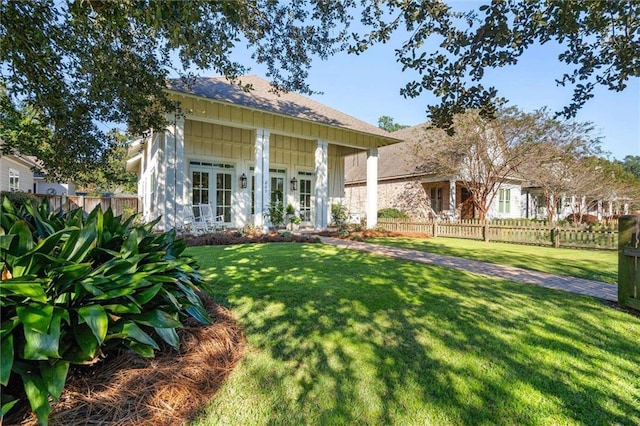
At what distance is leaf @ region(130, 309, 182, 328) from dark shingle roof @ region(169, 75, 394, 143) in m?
8.02

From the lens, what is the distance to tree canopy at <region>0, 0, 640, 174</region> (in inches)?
121

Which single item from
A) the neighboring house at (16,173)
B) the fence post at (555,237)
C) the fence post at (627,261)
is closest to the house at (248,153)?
the fence post at (555,237)

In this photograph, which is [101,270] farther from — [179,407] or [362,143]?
[362,143]

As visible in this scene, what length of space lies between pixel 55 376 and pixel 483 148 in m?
17.4

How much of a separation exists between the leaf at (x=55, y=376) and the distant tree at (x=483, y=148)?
14.9 metres

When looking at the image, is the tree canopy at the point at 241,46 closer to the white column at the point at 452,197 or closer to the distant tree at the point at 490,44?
the distant tree at the point at 490,44

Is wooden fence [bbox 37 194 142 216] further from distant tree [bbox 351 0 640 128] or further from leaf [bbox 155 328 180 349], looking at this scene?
distant tree [bbox 351 0 640 128]

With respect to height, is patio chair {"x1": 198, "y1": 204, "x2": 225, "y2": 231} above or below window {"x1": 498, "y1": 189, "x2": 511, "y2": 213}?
below

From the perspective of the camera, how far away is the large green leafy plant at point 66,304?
152 centimetres

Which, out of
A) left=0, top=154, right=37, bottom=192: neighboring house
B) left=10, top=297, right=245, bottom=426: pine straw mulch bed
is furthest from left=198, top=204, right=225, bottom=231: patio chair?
left=0, top=154, right=37, bottom=192: neighboring house

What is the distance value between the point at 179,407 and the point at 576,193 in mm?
22806

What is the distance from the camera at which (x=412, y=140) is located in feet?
62.8

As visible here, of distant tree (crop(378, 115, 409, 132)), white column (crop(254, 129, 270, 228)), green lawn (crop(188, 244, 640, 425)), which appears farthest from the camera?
distant tree (crop(378, 115, 409, 132))

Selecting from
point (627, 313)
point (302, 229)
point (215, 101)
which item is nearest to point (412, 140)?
point (302, 229)
